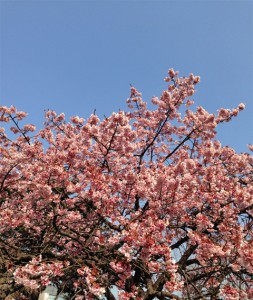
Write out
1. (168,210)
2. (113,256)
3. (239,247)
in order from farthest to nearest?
(168,210), (113,256), (239,247)

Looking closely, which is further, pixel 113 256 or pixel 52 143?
pixel 52 143

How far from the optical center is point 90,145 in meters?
8.93

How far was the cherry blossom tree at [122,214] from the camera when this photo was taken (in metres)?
5.39

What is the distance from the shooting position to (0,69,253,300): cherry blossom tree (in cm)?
539

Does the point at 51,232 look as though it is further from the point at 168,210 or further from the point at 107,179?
the point at 168,210

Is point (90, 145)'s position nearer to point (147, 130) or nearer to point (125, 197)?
point (125, 197)

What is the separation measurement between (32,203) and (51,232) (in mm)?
944

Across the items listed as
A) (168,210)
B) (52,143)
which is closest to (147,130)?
(52,143)

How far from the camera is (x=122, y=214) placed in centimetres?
806

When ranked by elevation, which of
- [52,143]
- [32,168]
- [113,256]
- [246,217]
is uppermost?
[52,143]

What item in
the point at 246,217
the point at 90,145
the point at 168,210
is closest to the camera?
the point at 168,210

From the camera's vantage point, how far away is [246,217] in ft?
26.6

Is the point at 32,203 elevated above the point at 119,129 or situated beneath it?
situated beneath

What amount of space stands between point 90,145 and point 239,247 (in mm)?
5240
